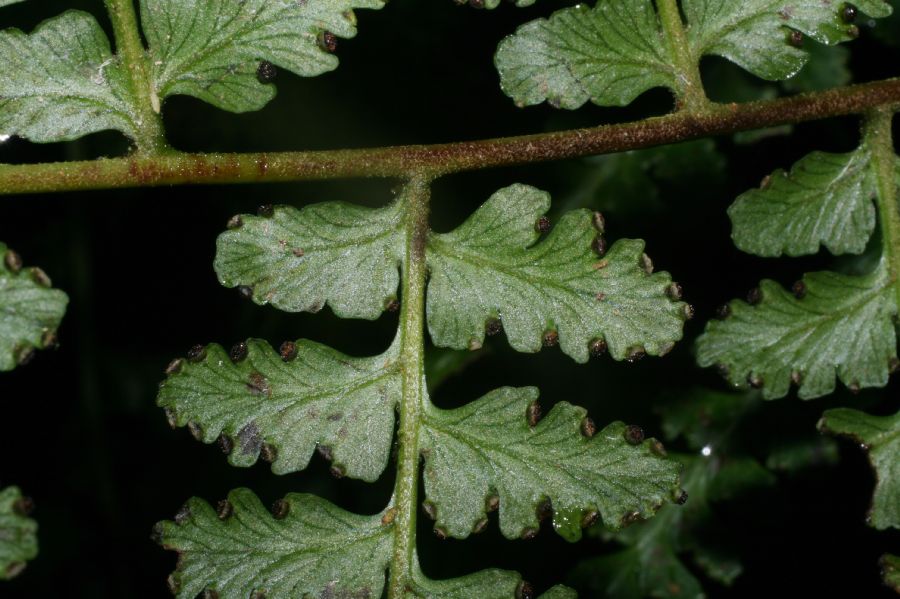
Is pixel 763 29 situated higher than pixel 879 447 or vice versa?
pixel 763 29

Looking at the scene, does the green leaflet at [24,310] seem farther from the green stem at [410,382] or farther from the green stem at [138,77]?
the green stem at [410,382]

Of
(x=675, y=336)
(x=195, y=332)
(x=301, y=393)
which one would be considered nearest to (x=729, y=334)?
(x=675, y=336)

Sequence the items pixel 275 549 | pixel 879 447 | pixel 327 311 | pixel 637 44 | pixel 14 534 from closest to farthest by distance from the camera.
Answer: pixel 14 534
pixel 275 549
pixel 879 447
pixel 637 44
pixel 327 311

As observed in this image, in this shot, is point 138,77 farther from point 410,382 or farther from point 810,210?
point 810,210

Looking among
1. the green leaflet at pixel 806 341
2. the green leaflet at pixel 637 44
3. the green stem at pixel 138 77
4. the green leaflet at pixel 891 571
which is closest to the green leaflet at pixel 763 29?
the green leaflet at pixel 637 44

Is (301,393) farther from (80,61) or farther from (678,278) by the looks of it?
(678,278)

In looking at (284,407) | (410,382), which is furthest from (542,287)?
(284,407)
